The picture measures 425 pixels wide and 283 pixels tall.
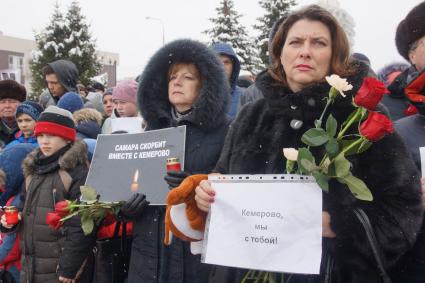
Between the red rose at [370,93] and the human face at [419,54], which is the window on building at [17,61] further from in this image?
the red rose at [370,93]

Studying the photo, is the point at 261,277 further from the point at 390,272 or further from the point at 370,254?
the point at 390,272

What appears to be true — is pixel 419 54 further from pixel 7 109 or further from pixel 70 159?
pixel 7 109

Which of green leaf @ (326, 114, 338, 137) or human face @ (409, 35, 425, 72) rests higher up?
human face @ (409, 35, 425, 72)

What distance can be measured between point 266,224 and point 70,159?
2292 millimetres

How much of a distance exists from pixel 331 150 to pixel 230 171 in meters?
0.68

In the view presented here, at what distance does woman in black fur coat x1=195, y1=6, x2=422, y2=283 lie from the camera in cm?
186

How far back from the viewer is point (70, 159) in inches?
145

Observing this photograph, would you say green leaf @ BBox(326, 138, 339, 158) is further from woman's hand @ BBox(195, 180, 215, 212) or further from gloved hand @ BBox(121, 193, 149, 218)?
gloved hand @ BBox(121, 193, 149, 218)

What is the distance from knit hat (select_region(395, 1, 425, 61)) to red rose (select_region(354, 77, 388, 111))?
4.65 feet

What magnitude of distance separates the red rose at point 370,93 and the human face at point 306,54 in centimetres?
50

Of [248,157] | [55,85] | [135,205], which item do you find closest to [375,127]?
[248,157]

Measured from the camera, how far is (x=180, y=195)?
209 centimetres

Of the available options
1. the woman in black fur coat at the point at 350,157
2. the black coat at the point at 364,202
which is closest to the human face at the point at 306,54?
the woman in black fur coat at the point at 350,157

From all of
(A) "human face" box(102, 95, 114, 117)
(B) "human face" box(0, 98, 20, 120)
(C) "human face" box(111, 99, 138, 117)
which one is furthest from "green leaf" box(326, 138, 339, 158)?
(A) "human face" box(102, 95, 114, 117)
